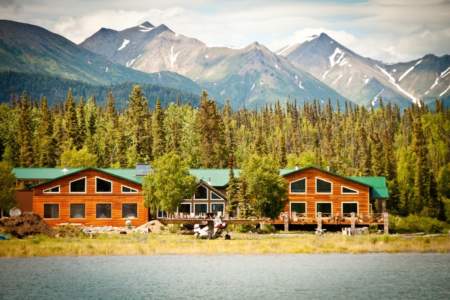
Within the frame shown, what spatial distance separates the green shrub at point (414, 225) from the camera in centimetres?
7662

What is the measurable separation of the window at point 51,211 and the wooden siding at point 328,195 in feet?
76.0

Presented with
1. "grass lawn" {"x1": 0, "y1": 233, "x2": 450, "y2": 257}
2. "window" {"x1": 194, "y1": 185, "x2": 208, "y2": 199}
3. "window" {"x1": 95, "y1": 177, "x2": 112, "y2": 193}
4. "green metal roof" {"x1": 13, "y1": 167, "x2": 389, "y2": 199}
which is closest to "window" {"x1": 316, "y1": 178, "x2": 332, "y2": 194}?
"green metal roof" {"x1": 13, "y1": 167, "x2": 389, "y2": 199}

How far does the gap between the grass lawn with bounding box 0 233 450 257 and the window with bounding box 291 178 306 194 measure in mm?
18644

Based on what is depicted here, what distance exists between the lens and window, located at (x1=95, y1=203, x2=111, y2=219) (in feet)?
258

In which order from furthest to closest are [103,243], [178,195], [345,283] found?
[178,195] < [103,243] < [345,283]

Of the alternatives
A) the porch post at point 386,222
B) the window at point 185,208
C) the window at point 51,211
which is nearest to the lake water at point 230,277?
the porch post at point 386,222

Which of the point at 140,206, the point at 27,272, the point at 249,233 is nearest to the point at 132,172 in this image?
the point at 140,206

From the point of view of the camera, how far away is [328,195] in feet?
260

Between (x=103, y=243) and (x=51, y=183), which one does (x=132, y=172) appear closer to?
(x=51, y=183)

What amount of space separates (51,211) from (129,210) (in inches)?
307

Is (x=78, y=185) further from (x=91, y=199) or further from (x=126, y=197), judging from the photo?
(x=126, y=197)

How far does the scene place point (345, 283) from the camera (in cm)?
4034

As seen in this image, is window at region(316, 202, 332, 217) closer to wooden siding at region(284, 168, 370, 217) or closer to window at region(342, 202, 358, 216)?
wooden siding at region(284, 168, 370, 217)

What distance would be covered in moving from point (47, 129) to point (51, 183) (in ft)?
172
